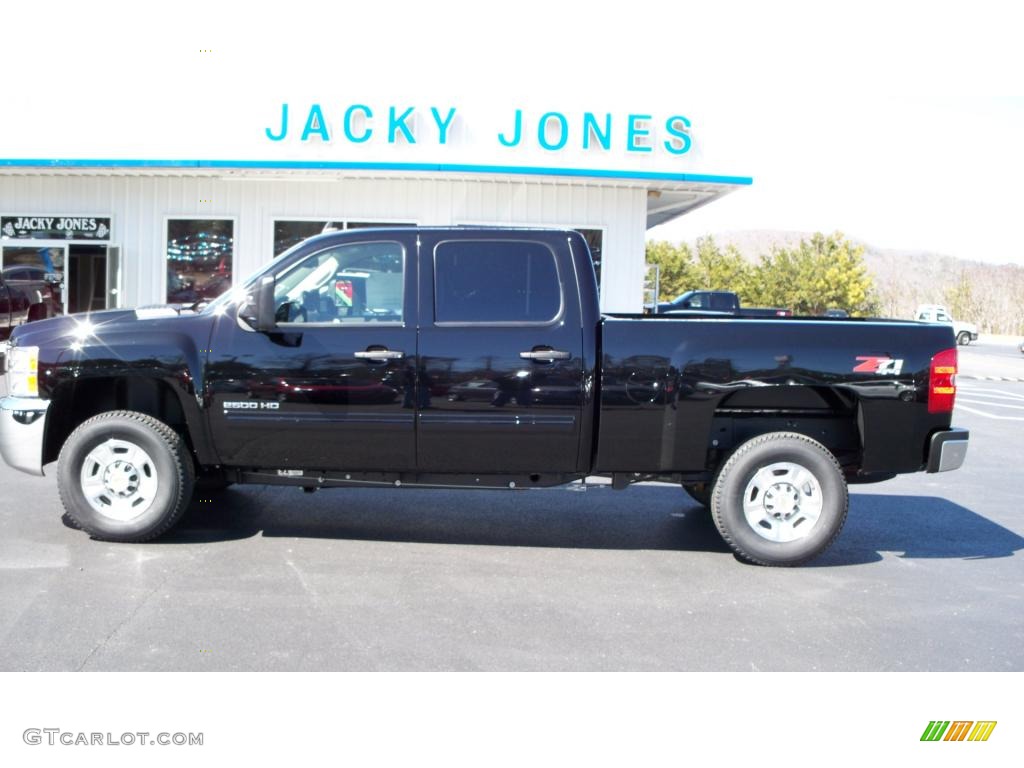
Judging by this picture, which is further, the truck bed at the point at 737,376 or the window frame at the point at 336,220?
the window frame at the point at 336,220

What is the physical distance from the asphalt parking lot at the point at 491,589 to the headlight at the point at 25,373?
0.97 meters

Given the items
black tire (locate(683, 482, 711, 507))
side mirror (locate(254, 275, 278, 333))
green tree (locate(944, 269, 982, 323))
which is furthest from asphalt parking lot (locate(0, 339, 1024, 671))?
green tree (locate(944, 269, 982, 323))

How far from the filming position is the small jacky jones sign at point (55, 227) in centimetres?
1802

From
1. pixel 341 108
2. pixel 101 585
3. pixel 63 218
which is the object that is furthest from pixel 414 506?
pixel 63 218

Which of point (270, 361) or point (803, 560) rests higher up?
point (270, 361)

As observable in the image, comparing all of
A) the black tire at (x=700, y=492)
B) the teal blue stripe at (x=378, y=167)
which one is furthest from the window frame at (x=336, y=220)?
the black tire at (x=700, y=492)

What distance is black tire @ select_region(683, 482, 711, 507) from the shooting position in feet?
24.6

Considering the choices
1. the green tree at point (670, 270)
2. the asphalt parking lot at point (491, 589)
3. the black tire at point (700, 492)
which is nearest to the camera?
the asphalt parking lot at point (491, 589)

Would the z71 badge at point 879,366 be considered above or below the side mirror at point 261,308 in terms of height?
below

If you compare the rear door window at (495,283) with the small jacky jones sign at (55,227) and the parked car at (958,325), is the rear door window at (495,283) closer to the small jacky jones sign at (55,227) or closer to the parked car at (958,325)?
the small jacky jones sign at (55,227)

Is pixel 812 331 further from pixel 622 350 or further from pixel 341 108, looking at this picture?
pixel 341 108

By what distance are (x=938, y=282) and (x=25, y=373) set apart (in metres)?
112

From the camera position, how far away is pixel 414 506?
7.75 meters

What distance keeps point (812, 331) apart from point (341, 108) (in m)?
12.0
